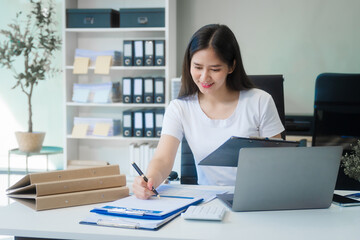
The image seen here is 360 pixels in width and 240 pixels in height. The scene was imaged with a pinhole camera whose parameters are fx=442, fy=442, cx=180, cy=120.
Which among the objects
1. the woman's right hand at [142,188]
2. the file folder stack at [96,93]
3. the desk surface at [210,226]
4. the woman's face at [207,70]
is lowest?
the desk surface at [210,226]

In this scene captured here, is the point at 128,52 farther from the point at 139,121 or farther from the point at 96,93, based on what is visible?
the point at 139,121

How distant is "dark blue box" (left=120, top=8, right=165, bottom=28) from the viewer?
3.58 m

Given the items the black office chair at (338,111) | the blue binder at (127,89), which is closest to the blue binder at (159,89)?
the blue binder at (127,89)

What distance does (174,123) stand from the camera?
175cm

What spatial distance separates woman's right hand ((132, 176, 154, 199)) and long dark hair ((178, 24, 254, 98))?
1.85ft

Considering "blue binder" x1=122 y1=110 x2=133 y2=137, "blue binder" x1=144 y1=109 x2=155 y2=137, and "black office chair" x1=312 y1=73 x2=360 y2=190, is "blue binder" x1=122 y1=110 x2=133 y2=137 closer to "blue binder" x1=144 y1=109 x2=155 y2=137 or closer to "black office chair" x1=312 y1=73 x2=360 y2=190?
"blue binder" x1=144 y1=109 x2=155 y2=137

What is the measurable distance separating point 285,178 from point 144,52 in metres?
2.62

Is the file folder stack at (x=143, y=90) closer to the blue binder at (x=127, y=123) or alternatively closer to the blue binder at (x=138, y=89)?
the blue binder at (x=138, y=89)

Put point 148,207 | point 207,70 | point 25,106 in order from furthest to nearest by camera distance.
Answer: point 25,106
point 207,70
point 148,207

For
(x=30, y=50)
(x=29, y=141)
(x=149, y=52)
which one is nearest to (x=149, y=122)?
(x=149, y=52)

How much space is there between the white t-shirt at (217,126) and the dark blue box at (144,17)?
1.95 meters

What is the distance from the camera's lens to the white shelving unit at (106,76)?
3684 mm

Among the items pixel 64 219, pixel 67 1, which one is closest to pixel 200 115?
pixel 64 219

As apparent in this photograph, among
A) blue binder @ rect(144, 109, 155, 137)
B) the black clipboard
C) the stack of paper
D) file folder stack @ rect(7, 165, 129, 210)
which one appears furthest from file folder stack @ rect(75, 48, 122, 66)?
the black clipboard
